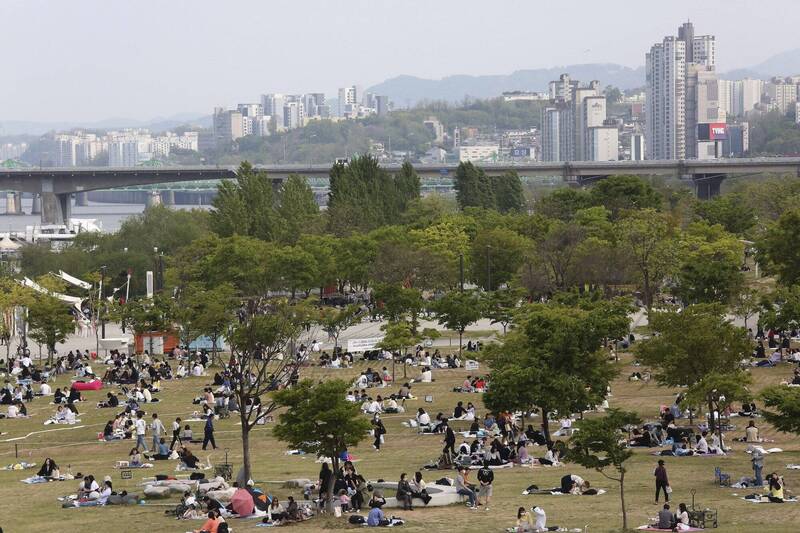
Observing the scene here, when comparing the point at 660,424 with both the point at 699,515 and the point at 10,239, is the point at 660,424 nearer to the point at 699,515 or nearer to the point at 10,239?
the point at 699,515

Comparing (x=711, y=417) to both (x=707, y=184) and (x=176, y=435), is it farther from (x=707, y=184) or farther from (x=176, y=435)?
(x=707, y=184)

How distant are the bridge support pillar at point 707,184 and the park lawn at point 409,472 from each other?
8384 cm

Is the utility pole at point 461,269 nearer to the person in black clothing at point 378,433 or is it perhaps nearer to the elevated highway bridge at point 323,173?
the person in black clothing at point 378,433

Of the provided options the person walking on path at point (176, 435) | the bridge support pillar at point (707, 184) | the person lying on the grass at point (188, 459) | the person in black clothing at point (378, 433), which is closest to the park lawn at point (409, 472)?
the person in black clothing at point (378, 433)

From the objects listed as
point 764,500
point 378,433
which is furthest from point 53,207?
point 764,500

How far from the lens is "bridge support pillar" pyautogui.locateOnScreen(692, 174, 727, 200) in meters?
116

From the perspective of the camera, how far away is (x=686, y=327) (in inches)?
1069

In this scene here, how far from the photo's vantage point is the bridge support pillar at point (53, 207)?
123500mm

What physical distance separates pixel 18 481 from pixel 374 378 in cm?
1277

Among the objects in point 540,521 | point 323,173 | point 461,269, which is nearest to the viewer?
point 540,521

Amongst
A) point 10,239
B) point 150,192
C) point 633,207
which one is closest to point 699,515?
point 633,207

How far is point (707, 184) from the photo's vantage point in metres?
116

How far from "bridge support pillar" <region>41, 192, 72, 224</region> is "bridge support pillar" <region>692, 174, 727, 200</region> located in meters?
52.5

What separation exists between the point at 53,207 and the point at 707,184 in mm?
53945
